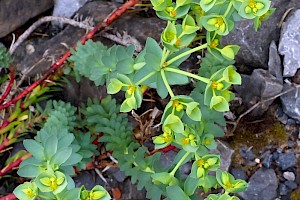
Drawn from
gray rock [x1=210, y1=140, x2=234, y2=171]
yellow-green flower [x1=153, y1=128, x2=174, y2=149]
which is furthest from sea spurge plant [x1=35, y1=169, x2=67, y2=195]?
gray rock [x1=210, y1=140, x2=234, y2=171]

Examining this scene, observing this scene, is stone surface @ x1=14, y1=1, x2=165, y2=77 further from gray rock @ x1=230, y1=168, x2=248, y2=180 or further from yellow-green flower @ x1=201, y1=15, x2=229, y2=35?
yellow-green flower @ x1=201, y1=15, x2=229, y2=35

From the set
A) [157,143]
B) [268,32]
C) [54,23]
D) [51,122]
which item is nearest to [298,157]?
[268,32]

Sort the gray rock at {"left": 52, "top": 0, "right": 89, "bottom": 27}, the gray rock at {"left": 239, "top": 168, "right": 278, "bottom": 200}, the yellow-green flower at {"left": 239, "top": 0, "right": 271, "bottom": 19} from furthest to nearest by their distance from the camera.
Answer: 1. the gray rock at {"left": 52, "top": 0, "right": 89, "bottom": 27}
2. the gray rock at {"left": 239, "top": 168, "right": 278, "bottom": 200}
3. the yellow-green flower at {"left": 239, "top": 0, "right": 271, "bottom": 19}

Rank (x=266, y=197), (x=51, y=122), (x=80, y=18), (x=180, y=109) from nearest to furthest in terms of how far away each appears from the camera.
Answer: (x=180, y=109) < (x=51, y=122) < (x=266, y=197) < (x=80, y=18)

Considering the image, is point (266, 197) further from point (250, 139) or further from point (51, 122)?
point (51, 122)

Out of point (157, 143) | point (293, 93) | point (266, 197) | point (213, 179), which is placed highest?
point (157, 143)

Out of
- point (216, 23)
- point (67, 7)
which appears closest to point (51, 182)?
point (216, 23)

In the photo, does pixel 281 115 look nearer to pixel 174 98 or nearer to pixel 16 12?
pixel 174 98
